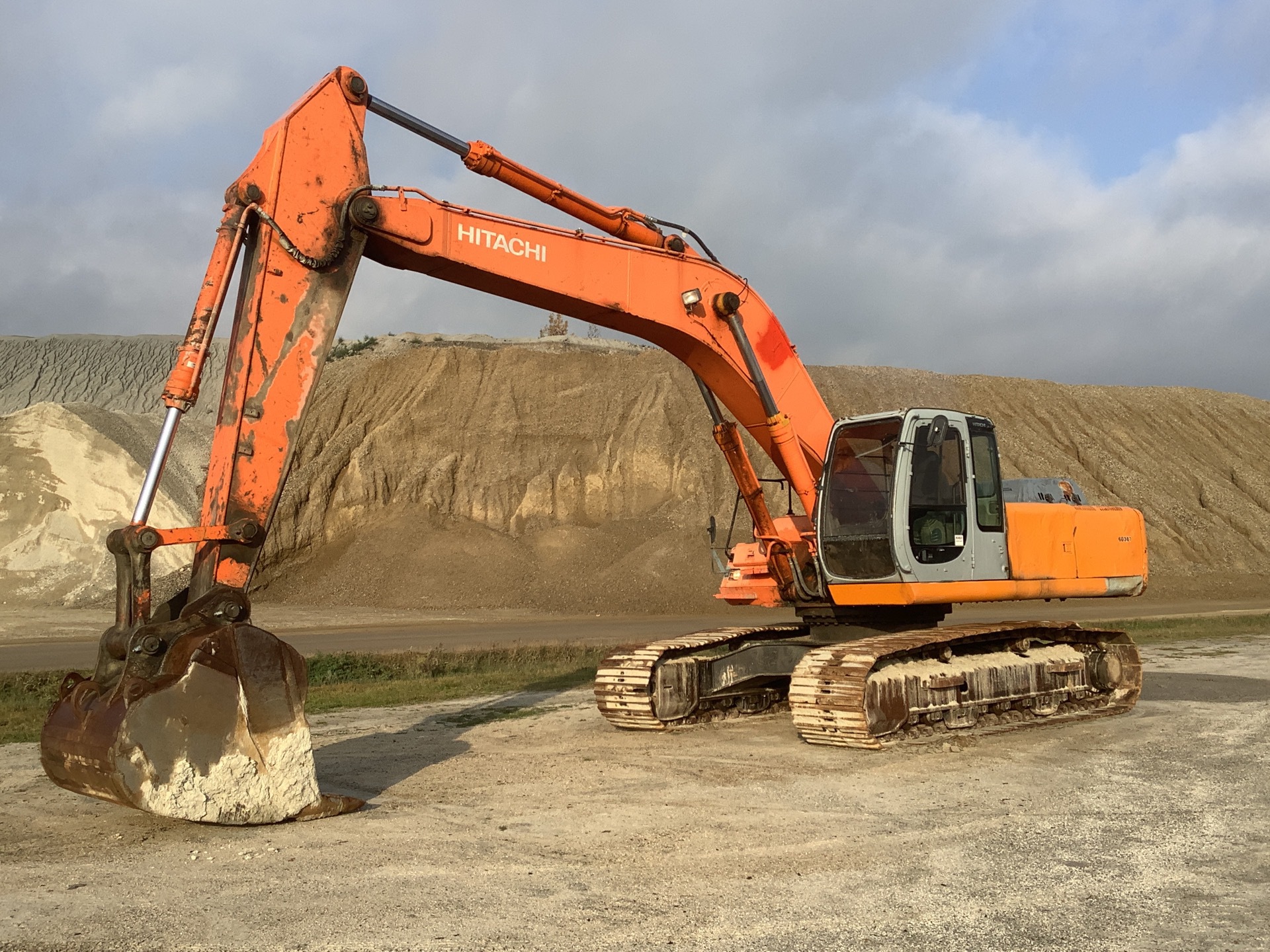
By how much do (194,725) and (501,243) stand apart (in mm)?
4432

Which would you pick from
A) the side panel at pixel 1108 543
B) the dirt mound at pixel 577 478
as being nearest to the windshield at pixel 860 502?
the side panel at pixel 1108 543

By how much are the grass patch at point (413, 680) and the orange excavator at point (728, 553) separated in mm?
3809

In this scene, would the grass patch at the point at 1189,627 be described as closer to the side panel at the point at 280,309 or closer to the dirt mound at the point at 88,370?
the side panel at the point at 280,309

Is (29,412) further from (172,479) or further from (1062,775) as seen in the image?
(1062,775)

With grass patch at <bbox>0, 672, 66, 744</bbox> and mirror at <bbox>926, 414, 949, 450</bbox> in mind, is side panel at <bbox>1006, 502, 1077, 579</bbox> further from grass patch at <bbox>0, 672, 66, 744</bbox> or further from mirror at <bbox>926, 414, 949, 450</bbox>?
grass patch at <bbox>0, 672, 66, 744</bbox>

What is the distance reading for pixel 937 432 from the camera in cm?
1045

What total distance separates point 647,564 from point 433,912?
2973 centimetres

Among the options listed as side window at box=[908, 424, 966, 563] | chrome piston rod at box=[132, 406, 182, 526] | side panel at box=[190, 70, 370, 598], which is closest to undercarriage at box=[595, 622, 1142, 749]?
side window at box=[908, 424, 966, 563]

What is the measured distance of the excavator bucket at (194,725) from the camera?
20.9 ft

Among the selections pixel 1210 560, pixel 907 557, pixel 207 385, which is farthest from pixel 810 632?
pixel 207 385

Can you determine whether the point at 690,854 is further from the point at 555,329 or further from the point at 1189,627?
the point at 555,329

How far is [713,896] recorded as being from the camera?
5.52 meters

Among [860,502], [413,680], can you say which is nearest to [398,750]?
[860,502]

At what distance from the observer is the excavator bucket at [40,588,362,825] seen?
20.9 ft
